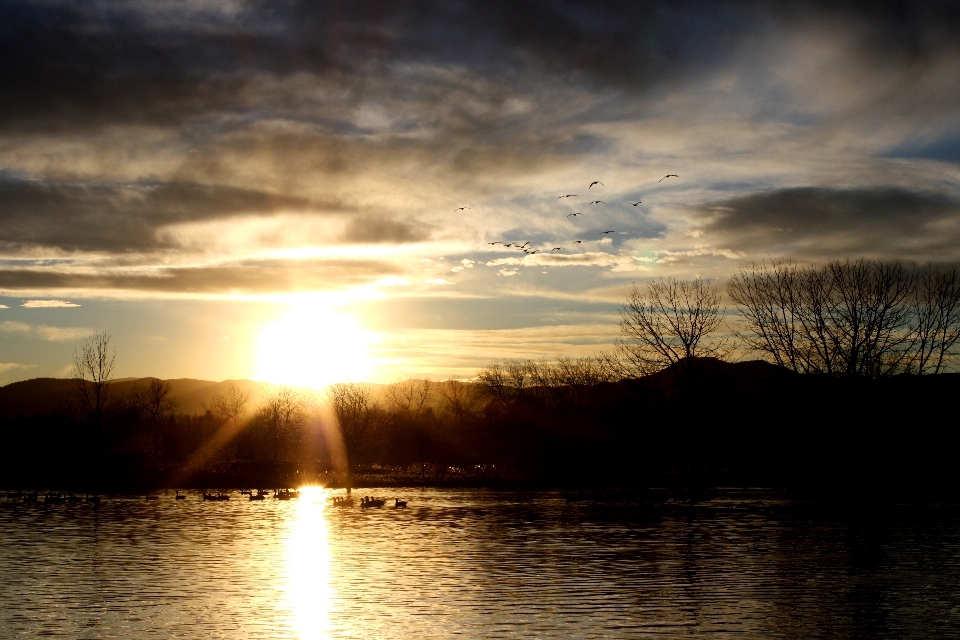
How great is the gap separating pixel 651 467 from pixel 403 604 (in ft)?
237

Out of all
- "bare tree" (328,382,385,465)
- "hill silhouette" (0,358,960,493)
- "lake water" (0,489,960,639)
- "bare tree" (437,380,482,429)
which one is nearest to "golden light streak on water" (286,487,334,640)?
"lake water" (0,489,960,639)

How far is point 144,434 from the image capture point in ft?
Result: 412

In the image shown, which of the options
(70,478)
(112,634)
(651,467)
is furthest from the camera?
(70,478)

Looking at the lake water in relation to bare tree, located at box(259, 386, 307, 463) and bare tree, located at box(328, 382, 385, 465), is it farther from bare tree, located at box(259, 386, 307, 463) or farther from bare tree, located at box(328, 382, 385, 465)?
bare tree, located at box(259, 386, 307, 463)

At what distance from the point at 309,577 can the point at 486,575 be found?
586 cm

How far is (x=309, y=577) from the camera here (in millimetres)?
30047

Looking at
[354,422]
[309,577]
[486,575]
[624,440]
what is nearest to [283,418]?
[354,422]

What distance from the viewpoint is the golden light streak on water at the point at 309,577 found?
73.0 feet

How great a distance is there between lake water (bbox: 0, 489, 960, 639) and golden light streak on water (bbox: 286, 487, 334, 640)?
0.11 meters

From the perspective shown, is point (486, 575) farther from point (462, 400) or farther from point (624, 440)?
point (462, 400)

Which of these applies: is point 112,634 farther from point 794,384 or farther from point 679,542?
point 794,384

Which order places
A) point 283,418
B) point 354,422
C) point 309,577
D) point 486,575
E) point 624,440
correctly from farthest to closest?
point 283,418 < point 354,422 < point 624,440 < point 486,575 < point 309,577

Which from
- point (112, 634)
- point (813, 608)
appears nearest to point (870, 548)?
point (813, 608)

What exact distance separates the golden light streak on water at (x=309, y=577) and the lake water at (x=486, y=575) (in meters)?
0.11
